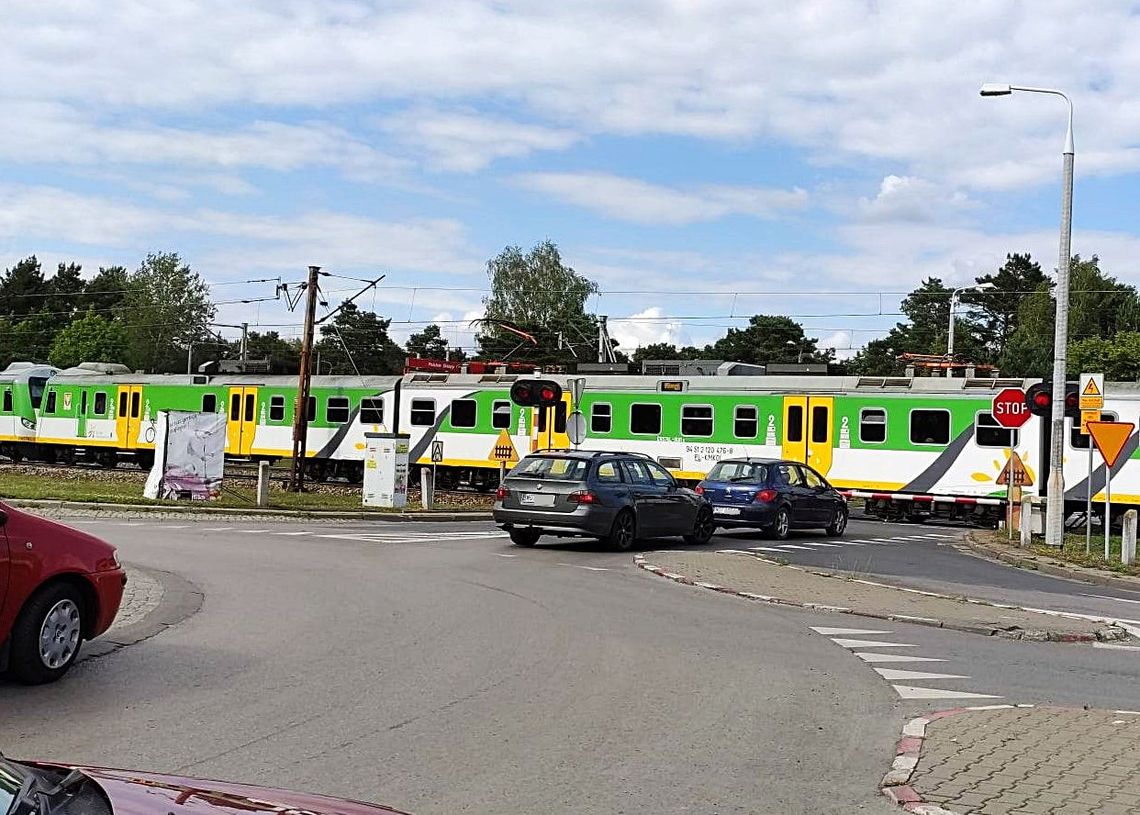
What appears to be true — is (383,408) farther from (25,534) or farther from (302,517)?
(25,534)

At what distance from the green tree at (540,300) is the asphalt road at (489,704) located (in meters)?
70.2

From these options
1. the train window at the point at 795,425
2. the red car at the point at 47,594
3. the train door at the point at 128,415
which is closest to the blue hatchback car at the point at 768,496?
the train window at the point at 795,425

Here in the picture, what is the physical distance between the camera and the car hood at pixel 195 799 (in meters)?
3.23

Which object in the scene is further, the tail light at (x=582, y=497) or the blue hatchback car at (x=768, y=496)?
the blue hatchback car at (x=768, y=496)

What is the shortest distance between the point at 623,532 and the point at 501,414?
1630 centimetres

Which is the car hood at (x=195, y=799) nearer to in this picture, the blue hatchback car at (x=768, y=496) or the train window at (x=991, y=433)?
the blue hatchback car at (x=768, y=496)

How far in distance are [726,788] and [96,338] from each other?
94.5 m

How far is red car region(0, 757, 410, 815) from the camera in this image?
3.03 metres

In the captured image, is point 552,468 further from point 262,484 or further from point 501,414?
point 501,414

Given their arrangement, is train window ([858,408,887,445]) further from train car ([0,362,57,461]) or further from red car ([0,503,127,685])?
train car ([0,362,57,461])

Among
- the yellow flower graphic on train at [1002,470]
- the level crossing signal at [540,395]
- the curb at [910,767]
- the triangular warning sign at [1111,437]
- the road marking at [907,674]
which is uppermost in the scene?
the level crossing signal at [540,395]

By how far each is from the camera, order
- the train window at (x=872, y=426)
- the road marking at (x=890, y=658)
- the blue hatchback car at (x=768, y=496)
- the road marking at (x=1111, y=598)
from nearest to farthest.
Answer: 1. the road marking at (x=890, y=658)
2. the road marking at (x=1111, y=598)
3. the blue hatchback car at (x=768, y=496)
4. the train window at (x=872, y=426)

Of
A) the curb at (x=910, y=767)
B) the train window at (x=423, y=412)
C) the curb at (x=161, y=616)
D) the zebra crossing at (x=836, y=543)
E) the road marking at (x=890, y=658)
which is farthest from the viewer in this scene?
the train window at (x=423, y=412)

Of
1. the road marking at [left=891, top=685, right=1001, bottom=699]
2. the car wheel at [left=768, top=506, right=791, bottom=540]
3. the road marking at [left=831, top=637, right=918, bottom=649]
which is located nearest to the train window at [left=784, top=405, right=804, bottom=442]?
the car wheel at [left=768, top=506, right=791, bottom=540]
